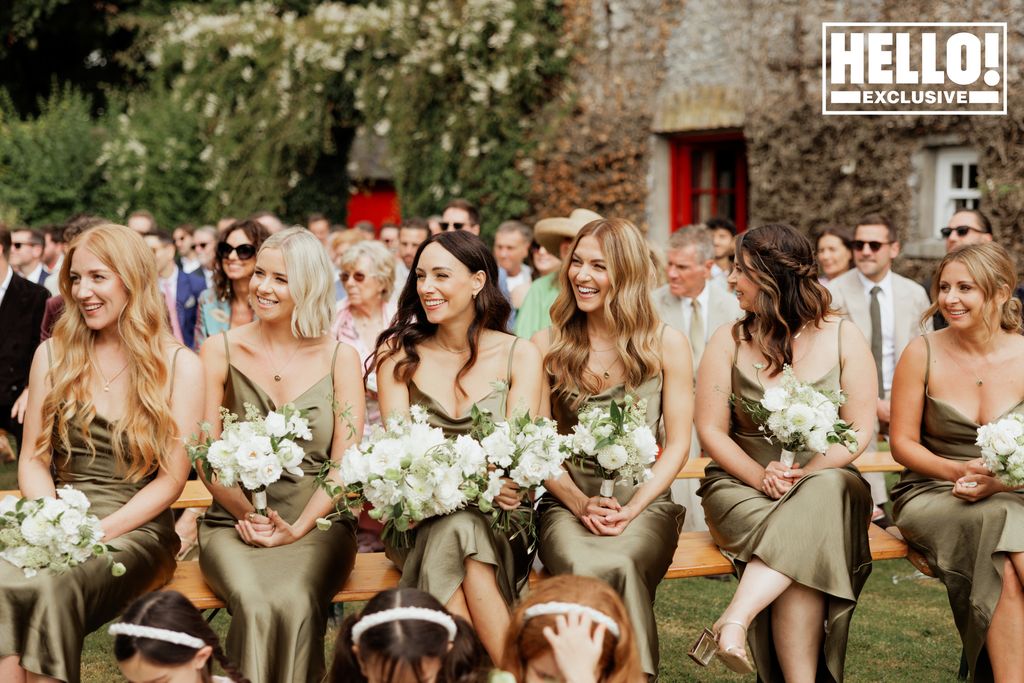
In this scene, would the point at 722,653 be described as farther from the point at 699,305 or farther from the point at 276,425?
the point at 699,305

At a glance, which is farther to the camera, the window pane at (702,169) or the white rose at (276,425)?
the window pane at (702,169)

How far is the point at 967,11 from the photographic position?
10852 millimetres

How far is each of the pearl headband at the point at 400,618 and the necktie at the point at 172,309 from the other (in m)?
6.52

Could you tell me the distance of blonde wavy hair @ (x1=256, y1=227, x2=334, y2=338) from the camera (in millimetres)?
4816

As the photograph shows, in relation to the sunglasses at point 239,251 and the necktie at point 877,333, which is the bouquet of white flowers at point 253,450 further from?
the necktie at point 877,333

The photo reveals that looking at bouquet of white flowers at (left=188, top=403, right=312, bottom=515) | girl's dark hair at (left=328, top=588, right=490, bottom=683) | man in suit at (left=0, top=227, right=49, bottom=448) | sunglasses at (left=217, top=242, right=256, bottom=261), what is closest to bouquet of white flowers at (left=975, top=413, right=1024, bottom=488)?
girl's dark hair at (left=328, top=588, right=490, bottom=683)

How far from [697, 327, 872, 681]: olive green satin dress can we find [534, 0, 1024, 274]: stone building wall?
7.27 meters

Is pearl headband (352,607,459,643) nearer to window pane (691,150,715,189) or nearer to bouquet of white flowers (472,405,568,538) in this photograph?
bouquet of white flowers (472,405,568,538)

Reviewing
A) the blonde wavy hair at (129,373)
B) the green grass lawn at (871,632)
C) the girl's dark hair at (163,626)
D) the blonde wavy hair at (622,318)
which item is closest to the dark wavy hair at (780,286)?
the blonde wavy hair at (622,318)

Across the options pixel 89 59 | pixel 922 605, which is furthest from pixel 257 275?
pixel 89 59

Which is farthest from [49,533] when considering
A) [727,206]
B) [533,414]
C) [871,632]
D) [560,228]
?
[727,206]

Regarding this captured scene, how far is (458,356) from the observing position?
510 cm

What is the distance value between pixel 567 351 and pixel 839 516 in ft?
4.50

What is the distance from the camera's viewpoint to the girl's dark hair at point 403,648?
121 inches
